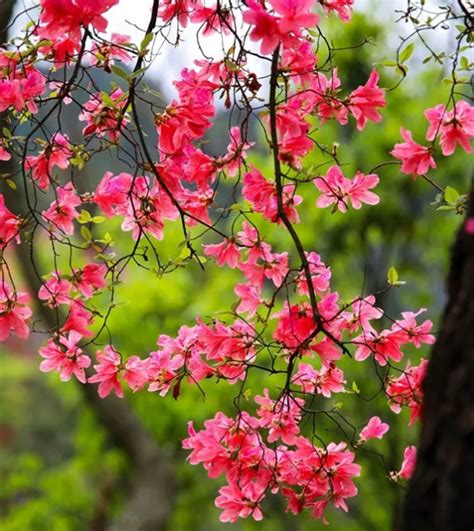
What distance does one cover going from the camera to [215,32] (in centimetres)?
158

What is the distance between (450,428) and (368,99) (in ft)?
2.92

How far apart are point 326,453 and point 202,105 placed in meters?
0.64

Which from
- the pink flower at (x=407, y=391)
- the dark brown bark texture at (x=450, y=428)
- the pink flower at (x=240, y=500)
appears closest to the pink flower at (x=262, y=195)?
the pink flower at (x=407, y=391)

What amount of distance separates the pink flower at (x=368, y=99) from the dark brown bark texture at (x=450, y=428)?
2.46ft

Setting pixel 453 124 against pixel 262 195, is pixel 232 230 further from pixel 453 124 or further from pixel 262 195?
pixel 453 124

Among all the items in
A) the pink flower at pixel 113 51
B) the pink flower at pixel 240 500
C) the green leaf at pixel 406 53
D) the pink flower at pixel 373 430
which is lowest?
the pink flower at pixel 240 500

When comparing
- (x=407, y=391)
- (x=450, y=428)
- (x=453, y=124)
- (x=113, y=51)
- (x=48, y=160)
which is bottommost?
(x=450, y=428)

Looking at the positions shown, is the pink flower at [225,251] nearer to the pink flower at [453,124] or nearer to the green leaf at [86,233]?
the green leaf at [86,233]

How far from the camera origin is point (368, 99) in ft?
5.07

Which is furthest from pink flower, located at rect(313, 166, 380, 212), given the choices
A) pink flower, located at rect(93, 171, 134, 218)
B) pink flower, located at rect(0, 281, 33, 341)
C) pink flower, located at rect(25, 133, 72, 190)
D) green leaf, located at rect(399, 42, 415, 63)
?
pink flower, located at rect(0, 281, 33, 341)

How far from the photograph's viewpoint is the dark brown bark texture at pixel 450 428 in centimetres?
76

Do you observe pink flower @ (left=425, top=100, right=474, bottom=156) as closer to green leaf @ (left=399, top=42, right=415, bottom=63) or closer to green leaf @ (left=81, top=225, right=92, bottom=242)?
green leaf @ (left=399, top=42, right=415, bottom=63)

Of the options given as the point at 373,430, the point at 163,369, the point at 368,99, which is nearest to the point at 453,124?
the point at 368,99

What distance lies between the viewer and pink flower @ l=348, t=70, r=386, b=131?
1531mm
